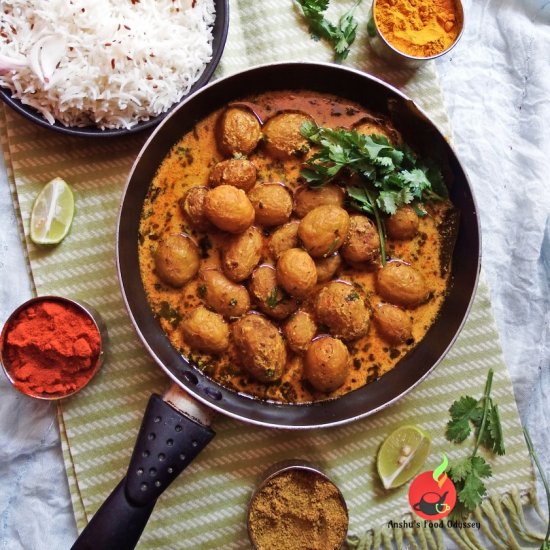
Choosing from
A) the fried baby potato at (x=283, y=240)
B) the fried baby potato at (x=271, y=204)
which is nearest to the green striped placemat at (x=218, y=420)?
the fried baby potato at (x=271, y=204)

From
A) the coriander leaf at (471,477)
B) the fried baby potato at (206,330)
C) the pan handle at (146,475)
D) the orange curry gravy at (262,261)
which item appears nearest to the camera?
the pan handle at (146,475)

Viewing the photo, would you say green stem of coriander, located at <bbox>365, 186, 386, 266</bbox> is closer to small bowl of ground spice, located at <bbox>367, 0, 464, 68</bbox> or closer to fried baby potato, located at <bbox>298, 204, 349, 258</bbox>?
fried baby potato, located at <bbox>298, 204, 349, 258</bbox>

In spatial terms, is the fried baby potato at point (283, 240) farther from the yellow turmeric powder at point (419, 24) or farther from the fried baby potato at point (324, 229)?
the yellow turmeric powder at point (419, 24)

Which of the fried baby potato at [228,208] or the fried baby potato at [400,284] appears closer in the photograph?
the fried baby potato at [228,208]

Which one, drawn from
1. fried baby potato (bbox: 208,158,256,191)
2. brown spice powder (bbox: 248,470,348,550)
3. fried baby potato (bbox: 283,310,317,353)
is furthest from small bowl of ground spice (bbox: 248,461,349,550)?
fried baby potato (bbox: 208,158,256,191)

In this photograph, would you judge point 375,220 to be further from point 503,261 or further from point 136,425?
point 136,425

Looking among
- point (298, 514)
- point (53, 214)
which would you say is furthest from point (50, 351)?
point (298, 514)

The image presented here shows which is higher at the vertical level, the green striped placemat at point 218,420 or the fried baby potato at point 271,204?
the fried baby potato at point 271,204
